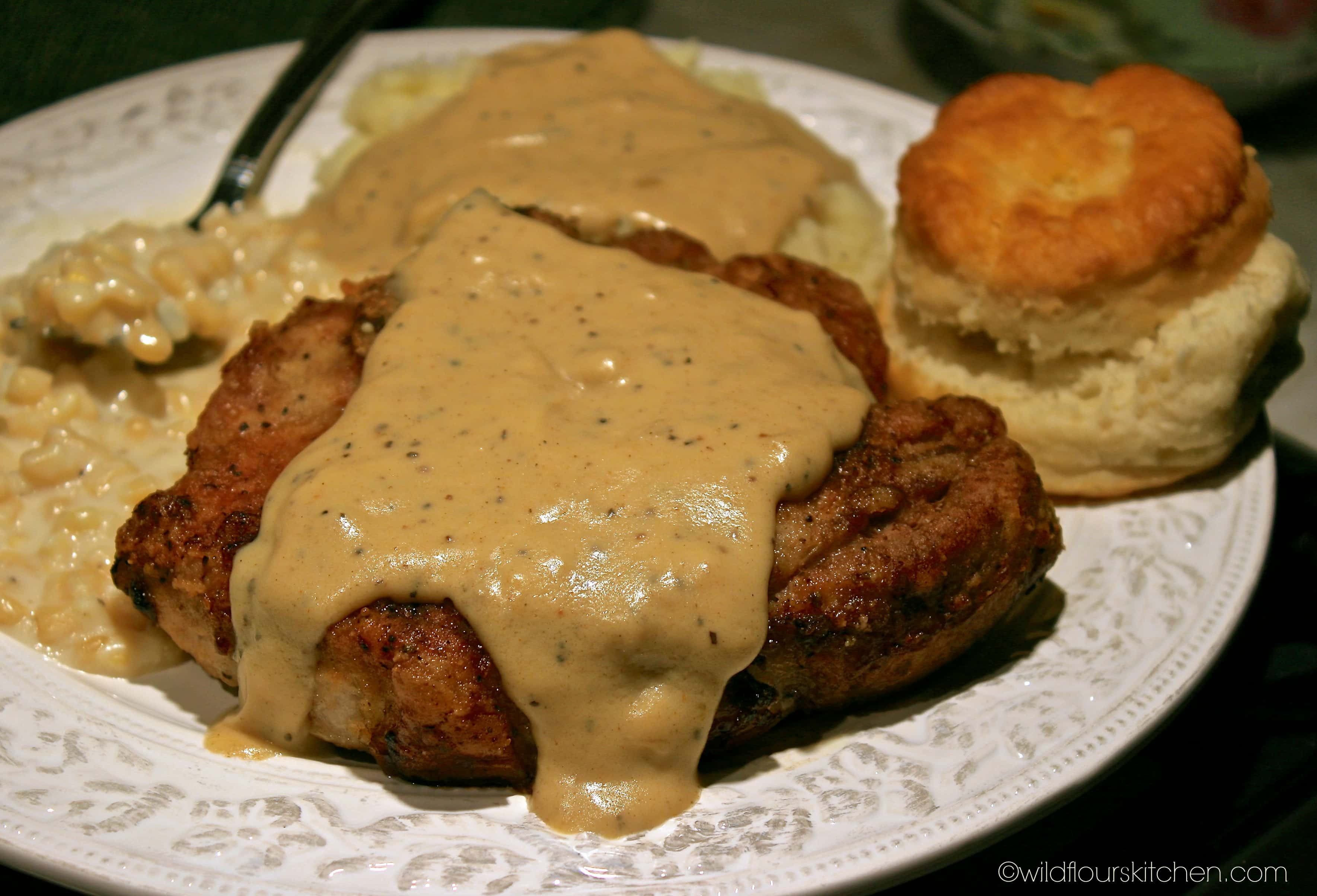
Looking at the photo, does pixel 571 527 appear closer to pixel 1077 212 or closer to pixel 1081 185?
pixel 1077 212

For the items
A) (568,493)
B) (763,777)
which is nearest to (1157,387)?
(763,777)

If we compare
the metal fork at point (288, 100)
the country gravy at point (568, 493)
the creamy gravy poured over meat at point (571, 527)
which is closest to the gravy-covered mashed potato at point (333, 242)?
the metal fork at point (288, 100)

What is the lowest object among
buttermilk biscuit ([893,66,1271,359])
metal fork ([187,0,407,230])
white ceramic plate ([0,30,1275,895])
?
white ceramic plate ([0,30,1275,895])

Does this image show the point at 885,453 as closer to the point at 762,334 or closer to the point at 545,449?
the point at 762,334

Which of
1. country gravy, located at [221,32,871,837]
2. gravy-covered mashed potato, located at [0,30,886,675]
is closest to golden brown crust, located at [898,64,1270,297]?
country gravy, located at [221,32,871,837]

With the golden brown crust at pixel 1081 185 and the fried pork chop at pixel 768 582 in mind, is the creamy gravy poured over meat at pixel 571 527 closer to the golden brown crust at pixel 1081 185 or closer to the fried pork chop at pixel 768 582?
the fried pork chop at pixel 768 582

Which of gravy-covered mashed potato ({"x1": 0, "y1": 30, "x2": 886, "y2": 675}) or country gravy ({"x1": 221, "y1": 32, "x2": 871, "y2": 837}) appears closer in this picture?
country gravy ({"x1": 221, "y1": 32, "x2": 871, "y2": 837})

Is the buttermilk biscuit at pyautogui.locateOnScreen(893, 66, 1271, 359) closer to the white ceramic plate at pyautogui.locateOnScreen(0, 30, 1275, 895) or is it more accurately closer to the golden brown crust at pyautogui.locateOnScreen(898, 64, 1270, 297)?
the golden brown crust at pyautogui.locateOnScreen(898, 64, 1270, 297)

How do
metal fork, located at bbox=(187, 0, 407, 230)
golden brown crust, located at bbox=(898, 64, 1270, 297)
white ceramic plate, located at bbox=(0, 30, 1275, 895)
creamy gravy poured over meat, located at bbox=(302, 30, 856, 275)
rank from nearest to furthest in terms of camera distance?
1. white ceramic plate, located at bbox=(0, 30, 1275, 895)
2. golden brown crust, located at bbox=(898, 64, 1270, 297)
3. creamy gravy poured over meat, located at bbox=(302, 30, 856, 275)
4. metal fork, located at bbox=(187, 0, 407, 230)
